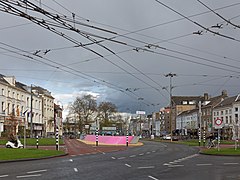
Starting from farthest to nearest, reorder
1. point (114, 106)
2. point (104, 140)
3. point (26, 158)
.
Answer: point (114, 106), point (104, 140), point (26, 158)

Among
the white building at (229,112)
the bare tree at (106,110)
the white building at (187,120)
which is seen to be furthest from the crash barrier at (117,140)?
the white building at (187,120)

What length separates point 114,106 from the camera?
120250mm

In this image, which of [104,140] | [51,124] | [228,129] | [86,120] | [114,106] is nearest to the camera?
[104,140]

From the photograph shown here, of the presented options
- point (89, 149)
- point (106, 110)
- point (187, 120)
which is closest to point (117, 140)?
point (89, 149)

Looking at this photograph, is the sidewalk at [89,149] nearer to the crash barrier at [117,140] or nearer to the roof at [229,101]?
the crash barrier at [117,140]

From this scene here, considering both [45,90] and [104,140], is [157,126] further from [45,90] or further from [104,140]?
[104,140]

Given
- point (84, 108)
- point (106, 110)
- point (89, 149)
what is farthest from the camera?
point (106, 110)

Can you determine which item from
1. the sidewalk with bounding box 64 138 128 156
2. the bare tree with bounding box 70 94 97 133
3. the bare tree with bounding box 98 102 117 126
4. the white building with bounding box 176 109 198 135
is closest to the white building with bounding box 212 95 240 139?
the white building with bounding box 176 109 198 135

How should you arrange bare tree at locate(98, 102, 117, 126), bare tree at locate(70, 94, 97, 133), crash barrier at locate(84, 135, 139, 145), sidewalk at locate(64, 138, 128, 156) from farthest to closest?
bare tree at locate(98, 102, 117, 126), bare tree at locate(70, 94, 97, 133), crash barrier at locate(84, 135, 139, 145), sidewalk at locate(64, 138, 128, 156)

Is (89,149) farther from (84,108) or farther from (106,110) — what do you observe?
(106,110)

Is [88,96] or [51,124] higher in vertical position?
[88,96]

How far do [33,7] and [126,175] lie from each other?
8.55 meters

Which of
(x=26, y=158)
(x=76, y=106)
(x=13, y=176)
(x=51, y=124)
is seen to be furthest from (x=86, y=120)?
(x=13, y=176)

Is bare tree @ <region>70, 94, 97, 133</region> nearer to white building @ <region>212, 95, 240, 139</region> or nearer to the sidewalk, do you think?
white building @ <region>212, 95, 240, 139</region>
